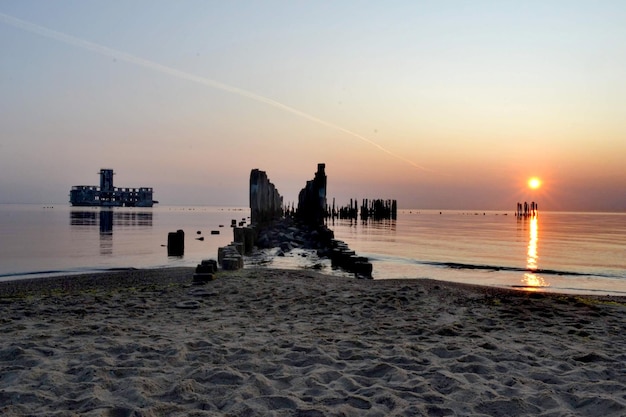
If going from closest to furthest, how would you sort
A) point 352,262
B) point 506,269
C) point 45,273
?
1. point 352,262
2. point 45,273
3. point 506,269

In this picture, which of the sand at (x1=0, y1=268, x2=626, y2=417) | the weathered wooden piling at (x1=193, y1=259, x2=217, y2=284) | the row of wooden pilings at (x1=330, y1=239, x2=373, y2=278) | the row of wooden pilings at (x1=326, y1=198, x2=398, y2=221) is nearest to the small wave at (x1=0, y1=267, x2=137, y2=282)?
the weathered wooden piling at (x1=193, y1=259, x2=217, y2=284)

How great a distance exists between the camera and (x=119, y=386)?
4566 millimetres

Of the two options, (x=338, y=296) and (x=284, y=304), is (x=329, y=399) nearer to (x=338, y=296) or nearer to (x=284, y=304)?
(x=284, y=304)

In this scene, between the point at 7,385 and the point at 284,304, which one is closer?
the point at 7,385

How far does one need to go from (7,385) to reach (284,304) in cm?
488

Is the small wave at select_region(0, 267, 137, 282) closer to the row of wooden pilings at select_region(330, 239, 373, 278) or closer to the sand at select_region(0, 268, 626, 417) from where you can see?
the sand at select_region(0, 268, 626, 417)

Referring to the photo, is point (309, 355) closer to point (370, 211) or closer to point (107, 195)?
point (370, 211)

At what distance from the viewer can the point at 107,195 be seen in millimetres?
175750

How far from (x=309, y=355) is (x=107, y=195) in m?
186

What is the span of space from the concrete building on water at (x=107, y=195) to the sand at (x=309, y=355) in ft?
590

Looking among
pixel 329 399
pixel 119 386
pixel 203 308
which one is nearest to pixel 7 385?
pixel 119 386

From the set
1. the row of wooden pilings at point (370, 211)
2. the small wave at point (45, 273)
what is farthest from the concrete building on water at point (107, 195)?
the small wave at point (45, 273)

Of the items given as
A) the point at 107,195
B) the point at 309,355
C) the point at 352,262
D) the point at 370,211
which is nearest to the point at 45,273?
the point at 352,262

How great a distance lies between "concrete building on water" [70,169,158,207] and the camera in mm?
175750
